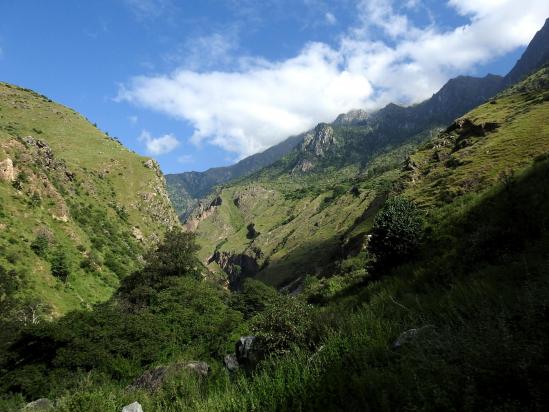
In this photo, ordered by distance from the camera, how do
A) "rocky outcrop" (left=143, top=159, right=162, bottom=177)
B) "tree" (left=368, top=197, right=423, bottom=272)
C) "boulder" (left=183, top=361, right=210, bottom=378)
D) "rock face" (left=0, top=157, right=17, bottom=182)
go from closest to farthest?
1. "boulder" (left=183, top=361, right=210, bottom=378)
2. "tree" (left=368, top=197, right=423, bottom=272)
3. "rock face" (left=0, top=157, right=17, bottom=182)
4. "rocky outcrop" (left=143, top=159, right=162, bottom=177)

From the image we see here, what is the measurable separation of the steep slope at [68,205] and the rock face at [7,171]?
0.21m

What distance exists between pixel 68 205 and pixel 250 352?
11175 centimetres

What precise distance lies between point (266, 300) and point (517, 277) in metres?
76.6

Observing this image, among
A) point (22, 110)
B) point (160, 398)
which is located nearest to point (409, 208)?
point (160, 398)

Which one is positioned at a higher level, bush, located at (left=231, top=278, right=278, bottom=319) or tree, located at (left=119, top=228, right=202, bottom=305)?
tree, located at (left=119, top=228, right=202, bottom=305)

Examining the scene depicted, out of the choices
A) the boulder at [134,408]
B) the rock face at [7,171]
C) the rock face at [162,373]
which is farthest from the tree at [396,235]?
the rock face at [7,171]

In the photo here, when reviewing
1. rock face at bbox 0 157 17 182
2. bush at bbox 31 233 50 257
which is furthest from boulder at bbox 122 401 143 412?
rock face at bbox 0 157 17 182

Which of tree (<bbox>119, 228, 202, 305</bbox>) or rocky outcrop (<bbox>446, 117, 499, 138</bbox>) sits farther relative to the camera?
rocky outcrop (<bbox>446, 117, 499, 138</bbox>)

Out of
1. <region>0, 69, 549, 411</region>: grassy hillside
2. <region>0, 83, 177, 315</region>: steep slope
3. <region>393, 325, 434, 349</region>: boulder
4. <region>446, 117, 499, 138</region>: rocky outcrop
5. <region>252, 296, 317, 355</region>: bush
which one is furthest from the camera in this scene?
<region>0, 83, 177, 315</region>: steep slope

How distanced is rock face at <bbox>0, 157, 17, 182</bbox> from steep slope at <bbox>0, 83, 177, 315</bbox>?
0.68 feet

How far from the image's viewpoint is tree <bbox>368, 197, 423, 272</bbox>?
24.3 metres

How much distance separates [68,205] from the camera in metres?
109

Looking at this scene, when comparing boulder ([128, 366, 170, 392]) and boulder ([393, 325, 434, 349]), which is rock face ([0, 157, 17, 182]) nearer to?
boulder ([128, 366, 170, 392])

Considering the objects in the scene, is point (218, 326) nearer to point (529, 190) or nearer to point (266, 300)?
point (266, 300)
